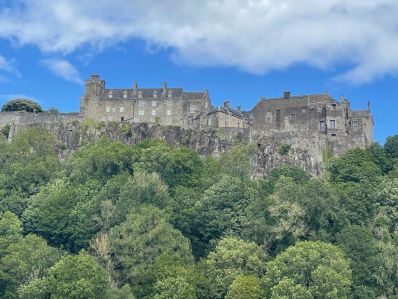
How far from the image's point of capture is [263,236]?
6150 centimetres

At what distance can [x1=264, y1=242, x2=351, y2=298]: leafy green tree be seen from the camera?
51.8 meters

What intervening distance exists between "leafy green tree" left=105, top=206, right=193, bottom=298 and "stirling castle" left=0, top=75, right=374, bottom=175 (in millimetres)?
20848

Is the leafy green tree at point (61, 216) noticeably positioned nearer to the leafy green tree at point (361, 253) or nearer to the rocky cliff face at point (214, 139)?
the rocky cliff face at point (214, 139)

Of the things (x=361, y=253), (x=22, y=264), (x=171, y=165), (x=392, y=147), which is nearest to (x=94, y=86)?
(x=171, y=165)

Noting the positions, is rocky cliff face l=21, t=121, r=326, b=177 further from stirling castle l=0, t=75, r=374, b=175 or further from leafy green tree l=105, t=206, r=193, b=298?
leafy green tree l=105, t=206, r=193, b=298

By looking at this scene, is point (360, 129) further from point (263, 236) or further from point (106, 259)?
point (106, 259)

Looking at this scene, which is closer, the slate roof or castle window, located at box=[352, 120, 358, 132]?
castle window, located at box=[352, 120, 358, 132]

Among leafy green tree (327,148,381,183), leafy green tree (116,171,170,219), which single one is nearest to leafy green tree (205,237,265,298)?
leafy green tree (116,171,170,219)

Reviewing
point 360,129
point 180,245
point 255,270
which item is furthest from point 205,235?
point 360,129

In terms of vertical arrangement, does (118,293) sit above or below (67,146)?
below

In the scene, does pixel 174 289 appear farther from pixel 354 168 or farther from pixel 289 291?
pixel 354 168

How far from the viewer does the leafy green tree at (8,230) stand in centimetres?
6022

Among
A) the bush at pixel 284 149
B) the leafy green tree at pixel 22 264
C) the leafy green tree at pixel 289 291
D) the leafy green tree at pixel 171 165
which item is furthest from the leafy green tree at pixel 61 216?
the bush at pixel 284 149

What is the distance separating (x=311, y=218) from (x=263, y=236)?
14.1 ft
